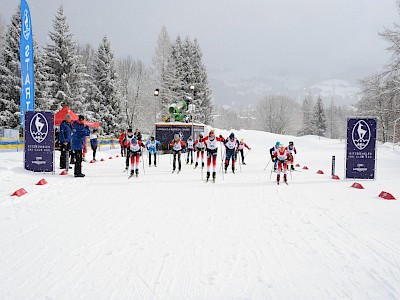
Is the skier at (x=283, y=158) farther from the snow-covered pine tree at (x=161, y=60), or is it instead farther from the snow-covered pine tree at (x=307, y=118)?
the snow-covered pine tree at (x=307, y=118)

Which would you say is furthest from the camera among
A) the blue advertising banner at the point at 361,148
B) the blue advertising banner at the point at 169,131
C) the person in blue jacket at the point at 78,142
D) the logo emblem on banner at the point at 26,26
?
the blue advertising banner at the point at 169,131

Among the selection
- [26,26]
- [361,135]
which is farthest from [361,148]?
[26,26]

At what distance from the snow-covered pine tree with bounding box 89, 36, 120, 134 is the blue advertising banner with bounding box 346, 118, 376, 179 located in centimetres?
3150

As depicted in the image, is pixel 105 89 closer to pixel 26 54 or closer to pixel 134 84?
pixel 134 84

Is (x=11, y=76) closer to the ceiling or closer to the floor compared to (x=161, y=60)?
closer to the floor

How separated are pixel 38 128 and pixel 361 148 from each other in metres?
12.3

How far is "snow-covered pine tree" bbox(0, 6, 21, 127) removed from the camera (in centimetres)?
2766

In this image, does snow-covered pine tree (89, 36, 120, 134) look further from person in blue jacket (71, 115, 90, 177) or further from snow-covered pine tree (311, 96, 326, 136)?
snow-covered pine tree (311, 96, 326, 136)

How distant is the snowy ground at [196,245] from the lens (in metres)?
3.22

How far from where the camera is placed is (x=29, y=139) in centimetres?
1116

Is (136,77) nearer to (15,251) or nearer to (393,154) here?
(393,154)

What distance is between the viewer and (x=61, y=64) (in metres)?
32.3

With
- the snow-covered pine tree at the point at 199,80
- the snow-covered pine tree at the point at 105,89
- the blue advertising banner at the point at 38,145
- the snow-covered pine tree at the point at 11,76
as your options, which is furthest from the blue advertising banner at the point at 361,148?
the snow-covered pine tree at the point at 199,80

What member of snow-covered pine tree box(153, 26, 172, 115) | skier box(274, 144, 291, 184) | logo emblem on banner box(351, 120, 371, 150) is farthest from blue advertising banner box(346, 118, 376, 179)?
snow-covered pine tree box(153, 26, 172, 115)
